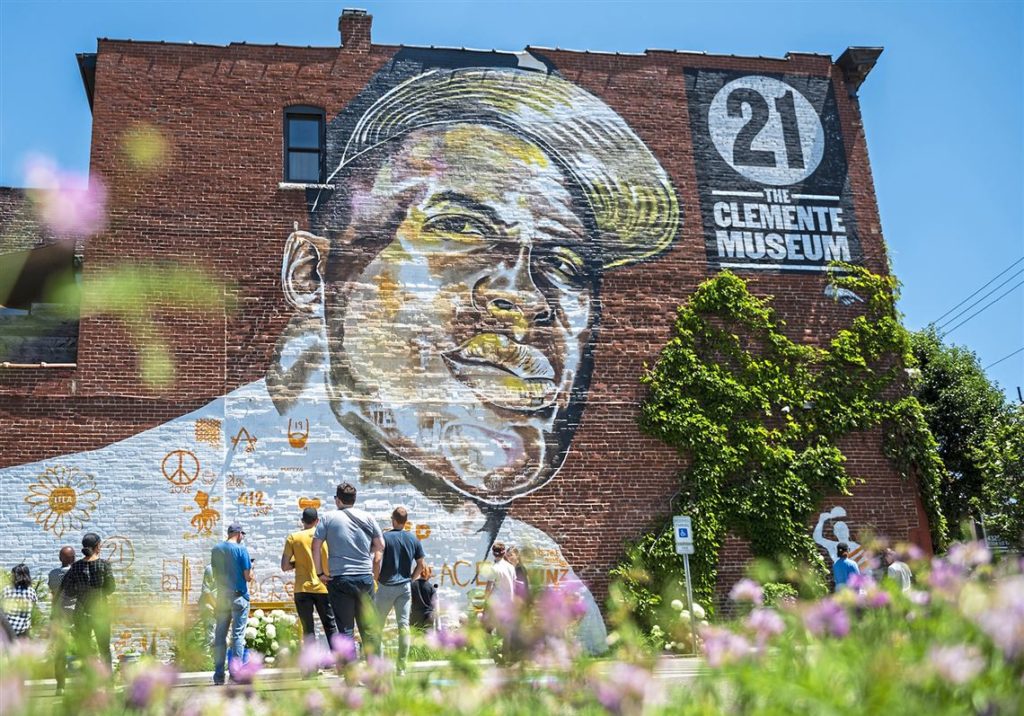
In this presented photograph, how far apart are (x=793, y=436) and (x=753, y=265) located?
2.92 metres

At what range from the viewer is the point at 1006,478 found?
21.4m

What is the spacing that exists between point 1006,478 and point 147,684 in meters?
21.5

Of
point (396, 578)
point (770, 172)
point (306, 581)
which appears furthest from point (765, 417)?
point (306, 581)

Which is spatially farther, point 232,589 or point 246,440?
point 246,440

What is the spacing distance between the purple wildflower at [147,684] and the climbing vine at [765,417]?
38.2 feet

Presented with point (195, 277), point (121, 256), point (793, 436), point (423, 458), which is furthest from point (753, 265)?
point (121, 256)

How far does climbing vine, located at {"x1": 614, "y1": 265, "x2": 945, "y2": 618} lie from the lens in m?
15.3

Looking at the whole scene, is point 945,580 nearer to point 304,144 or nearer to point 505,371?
point 505,371

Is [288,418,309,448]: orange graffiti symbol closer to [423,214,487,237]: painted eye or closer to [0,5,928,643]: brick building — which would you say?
[0,5,928,643]: brick building

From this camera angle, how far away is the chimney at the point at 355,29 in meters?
16.6

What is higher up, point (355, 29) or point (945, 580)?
point (355, 29)

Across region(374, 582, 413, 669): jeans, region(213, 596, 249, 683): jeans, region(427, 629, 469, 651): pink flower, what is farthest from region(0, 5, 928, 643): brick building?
region(427, 629, 469, 651): pink flower

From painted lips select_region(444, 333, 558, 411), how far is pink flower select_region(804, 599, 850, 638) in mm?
11443

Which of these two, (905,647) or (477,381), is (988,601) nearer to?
(905,647)
